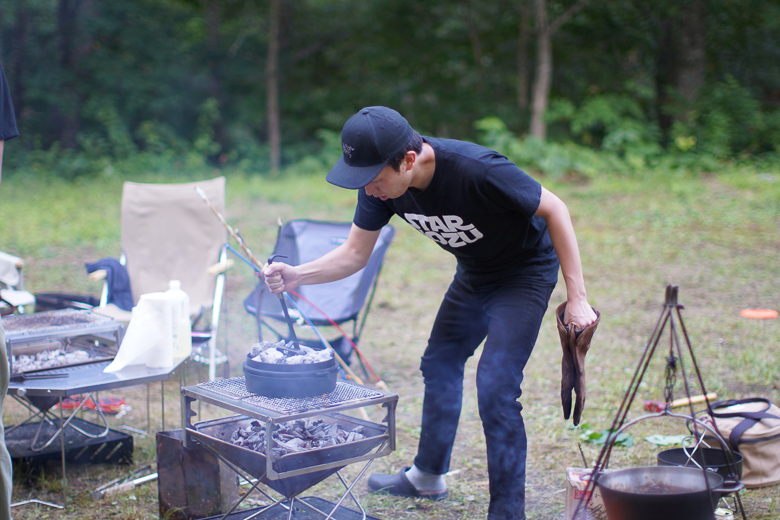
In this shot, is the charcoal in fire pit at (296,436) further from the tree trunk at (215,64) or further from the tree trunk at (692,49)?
the tree trunk at (215,64)

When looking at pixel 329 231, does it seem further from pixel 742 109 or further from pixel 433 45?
pixel 433 45

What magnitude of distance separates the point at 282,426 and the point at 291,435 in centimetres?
7

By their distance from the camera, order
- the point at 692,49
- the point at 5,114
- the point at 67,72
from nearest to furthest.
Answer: the point at 5,114
the point at 692,49
the point at 67,72

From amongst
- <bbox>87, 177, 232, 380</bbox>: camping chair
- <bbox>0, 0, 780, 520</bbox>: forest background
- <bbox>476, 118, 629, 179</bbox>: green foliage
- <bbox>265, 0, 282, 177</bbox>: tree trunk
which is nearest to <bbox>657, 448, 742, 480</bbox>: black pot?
<bbox>87, 177, 232, 380</bbox>: camping chair

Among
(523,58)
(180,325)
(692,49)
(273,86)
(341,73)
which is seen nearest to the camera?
(180,325)

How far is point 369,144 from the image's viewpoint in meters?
1.89

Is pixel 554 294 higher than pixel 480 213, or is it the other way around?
pixel 480 213

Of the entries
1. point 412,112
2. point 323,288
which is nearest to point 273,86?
point 412,112

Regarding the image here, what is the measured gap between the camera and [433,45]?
560 inches

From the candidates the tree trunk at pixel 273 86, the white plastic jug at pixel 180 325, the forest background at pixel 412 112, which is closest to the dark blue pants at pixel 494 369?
the white plastic jug at pixel 180 325

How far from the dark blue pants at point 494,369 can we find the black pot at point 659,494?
36 cm

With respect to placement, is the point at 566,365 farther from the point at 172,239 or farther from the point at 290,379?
the point at 172,239

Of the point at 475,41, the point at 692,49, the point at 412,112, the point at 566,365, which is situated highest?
the point at 475,41

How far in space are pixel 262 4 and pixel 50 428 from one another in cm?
1274
